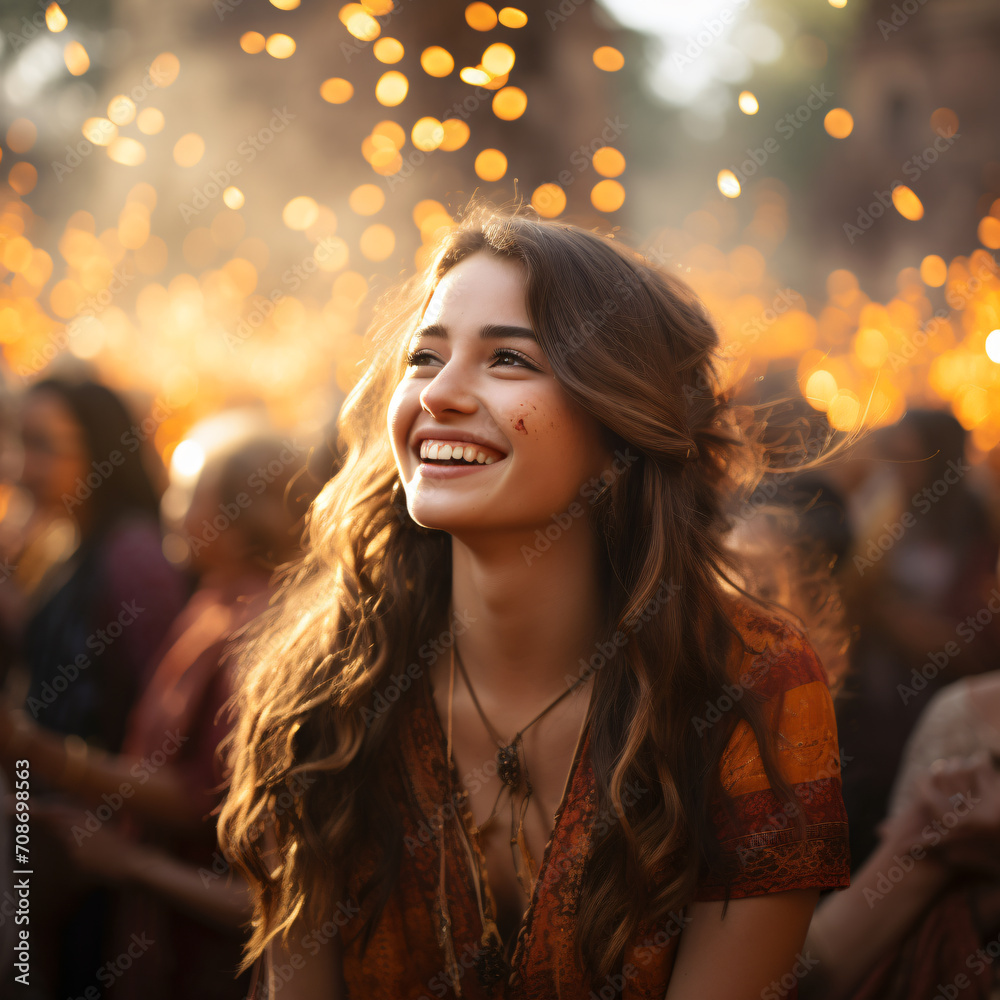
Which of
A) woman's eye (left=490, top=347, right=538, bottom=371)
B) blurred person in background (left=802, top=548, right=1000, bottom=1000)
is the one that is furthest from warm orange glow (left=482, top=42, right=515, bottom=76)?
blurred person in background (left=802, top=548, right=1000, bottom=1000)

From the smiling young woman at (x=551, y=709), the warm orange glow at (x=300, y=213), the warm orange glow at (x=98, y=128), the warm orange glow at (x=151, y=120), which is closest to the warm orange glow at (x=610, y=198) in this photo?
the warm orange glow at (x=98, y=128)

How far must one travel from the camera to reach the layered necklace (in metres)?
1.73

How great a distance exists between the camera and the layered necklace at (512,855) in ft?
5.69

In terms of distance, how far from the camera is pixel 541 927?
170 centimetres

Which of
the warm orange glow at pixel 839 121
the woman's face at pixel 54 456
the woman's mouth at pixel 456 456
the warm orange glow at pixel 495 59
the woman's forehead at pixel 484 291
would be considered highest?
the warm orange glow at pixel 495 59

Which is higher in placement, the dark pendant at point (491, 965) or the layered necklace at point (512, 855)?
the layered necklace at point (512, 855)

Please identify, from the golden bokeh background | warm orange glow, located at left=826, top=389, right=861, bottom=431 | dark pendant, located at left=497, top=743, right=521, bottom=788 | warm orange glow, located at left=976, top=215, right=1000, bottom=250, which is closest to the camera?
dark pendant, located at left=497, top=743, right=521, bottom=788

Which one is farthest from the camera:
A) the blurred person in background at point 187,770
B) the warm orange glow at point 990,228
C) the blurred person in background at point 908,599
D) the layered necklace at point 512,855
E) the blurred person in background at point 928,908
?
the warm orange glow at point 990,228

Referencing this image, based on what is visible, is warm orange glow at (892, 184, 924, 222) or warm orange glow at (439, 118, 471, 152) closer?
warm orange glow at (892, 184, 924, 222)

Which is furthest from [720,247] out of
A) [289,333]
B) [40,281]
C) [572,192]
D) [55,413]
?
[55,413]

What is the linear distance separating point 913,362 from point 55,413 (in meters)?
9.12

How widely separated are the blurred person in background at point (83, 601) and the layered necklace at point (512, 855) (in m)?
1.88

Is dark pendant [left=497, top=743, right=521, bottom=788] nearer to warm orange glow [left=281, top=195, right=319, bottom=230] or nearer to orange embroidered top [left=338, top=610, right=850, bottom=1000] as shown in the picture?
orange embroidered top [left=338, top=610, right=850, bottom=1000]
